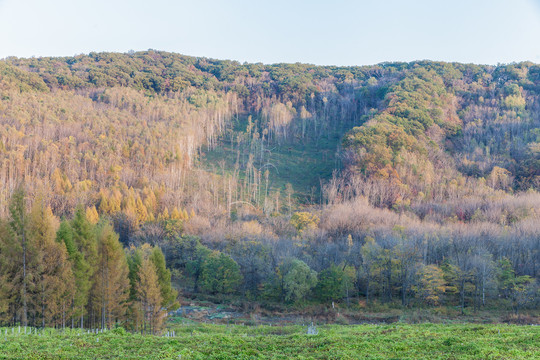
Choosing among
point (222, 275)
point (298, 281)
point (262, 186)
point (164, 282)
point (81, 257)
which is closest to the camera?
point (81, 257)

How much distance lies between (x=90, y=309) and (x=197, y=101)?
8223 centimetres

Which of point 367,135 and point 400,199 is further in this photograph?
point 367,135

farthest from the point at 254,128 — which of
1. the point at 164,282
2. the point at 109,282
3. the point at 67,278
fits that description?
the point at 67,278

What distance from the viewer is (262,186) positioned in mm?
77438

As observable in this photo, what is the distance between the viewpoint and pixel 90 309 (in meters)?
26.0

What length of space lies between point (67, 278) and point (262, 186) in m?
55.2

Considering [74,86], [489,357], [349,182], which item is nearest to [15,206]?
[489,357]

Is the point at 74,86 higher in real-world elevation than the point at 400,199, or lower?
higher

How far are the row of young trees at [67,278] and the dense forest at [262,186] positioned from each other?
0.36 feet

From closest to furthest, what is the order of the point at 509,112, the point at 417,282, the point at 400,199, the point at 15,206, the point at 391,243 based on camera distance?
the point at 15,206
the point at 417,282
the point at 391,243
the point at 400,199
the point at 509,112

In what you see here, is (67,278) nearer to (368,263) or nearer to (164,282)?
(164,282)

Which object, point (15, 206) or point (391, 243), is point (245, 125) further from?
point (15, 206)

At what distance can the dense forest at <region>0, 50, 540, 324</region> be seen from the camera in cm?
2627

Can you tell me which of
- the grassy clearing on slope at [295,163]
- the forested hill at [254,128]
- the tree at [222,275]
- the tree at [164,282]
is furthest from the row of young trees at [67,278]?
the grassy clearing on slope at [295,163]
